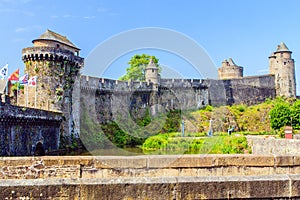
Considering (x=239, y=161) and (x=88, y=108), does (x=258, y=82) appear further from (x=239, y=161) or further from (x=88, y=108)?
(x=239, y=161)

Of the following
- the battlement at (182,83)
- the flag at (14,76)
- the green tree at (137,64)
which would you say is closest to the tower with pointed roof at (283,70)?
the battlement at (182,83)

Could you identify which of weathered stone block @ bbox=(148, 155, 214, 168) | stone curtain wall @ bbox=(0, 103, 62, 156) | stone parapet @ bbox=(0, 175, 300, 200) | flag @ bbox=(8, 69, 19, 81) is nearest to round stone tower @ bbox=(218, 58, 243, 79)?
stone curtain wall @ bbox=(0, 103, 62, 156)

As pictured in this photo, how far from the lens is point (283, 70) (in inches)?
2040

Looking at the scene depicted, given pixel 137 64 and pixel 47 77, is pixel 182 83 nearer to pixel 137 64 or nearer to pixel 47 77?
pixel 137 64

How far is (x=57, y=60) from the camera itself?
1094 inches

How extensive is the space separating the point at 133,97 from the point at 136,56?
9607 mm

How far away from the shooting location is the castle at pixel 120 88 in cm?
2769

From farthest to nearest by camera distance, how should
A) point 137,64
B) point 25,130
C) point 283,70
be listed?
point 283,70, point 137,64, point 25,130

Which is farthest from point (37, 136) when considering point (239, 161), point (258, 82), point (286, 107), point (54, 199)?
point (258, 82)

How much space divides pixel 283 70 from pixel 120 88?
89.5 feet

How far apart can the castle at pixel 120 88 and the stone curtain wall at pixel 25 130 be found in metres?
2.99

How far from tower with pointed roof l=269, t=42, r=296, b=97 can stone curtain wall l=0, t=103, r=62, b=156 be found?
38.6 metres

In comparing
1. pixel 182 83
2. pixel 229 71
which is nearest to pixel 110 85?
pixel 182 83

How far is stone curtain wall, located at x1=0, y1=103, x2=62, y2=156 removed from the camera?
723 inches
